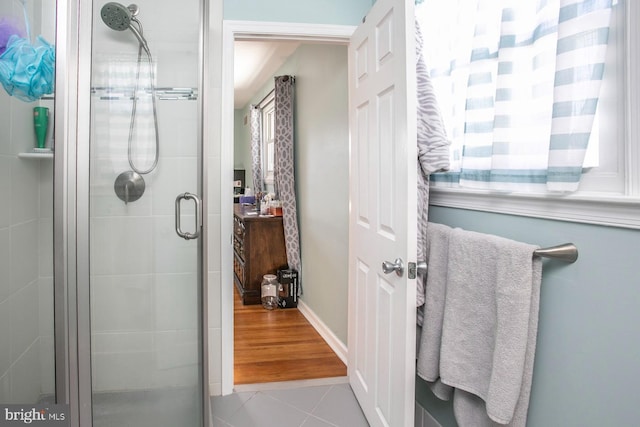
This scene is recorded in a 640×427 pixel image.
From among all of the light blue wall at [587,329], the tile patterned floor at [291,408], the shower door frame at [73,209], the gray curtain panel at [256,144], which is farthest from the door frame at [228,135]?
the gray curtain panel at [256,144]

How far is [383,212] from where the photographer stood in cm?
183

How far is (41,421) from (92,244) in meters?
0.39

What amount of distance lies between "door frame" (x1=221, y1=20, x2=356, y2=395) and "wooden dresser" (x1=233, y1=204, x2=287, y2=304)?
5.57ft

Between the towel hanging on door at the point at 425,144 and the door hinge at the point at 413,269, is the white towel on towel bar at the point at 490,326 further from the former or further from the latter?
the towel hanging on door at the point at 425,144

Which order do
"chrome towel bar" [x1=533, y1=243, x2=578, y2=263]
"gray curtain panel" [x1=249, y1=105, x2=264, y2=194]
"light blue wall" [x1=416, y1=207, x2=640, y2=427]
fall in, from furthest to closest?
"gray curtain panel" [x1=249, y1=105, x2=264, y2=194], "chrome towel bar" [x1=533, y1=243, x2=578, y2=263], "light blue wall" [x1=416, y1=207, x2=640, y2=427]

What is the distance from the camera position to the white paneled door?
1546mm

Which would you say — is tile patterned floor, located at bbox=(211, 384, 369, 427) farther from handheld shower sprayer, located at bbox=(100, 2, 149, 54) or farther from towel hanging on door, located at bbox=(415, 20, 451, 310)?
handheld shower sprayer, located at bbox=(100, 2, 149, 54)

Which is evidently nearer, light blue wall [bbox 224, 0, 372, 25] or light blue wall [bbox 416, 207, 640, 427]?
light blue wall [bbox 416, 207, 640, 427]

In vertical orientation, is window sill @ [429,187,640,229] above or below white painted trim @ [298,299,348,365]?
above

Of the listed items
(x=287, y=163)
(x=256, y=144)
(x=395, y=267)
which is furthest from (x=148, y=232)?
(x=256, y=144)

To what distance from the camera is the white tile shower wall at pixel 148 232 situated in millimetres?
1028

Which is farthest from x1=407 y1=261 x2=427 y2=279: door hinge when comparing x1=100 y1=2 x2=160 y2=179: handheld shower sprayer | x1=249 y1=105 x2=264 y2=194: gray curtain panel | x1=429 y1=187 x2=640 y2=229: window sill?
x1=249 y1=105 x2=264 y2=194: gray curtain panel

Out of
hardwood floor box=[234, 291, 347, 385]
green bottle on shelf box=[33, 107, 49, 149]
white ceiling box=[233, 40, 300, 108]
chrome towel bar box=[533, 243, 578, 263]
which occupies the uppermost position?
white ceiling box=[233, 40, 300, 108]
